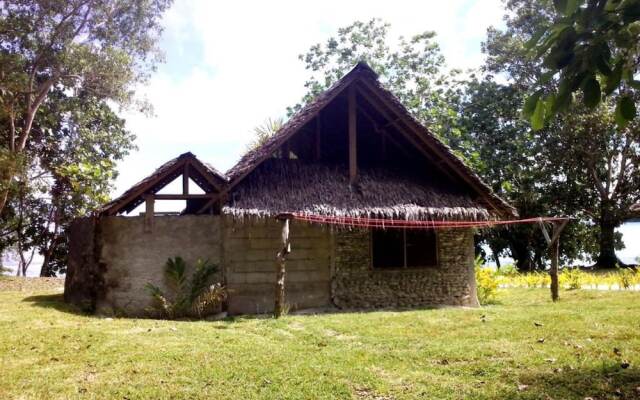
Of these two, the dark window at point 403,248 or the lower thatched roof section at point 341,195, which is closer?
the lower thatched roof section at point 341,195

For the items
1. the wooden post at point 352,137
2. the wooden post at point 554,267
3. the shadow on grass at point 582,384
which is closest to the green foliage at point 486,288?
the wooden post at point 554,267

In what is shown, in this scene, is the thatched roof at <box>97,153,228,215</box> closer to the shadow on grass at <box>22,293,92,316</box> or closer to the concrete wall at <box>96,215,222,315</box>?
the concrete wall at <box>96,215,222,315</box>

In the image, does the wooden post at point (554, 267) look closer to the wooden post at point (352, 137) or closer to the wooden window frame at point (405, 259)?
the wooden window frame at point (405, 259)

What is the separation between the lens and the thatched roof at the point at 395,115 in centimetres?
1136

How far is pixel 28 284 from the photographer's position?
1661cm

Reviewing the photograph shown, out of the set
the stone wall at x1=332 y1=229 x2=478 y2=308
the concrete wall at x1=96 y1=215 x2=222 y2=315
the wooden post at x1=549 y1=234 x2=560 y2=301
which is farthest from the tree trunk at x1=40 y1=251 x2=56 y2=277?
the wooden post at x1=549 y1=234 x2=560 y2=301

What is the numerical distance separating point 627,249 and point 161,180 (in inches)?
889

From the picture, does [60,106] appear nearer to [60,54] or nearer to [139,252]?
[60,54]

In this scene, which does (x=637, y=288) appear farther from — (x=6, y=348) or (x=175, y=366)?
(x=6, y=348)

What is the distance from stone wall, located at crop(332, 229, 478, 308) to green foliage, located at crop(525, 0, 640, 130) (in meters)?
8.84

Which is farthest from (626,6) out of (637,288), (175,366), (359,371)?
(637,288)

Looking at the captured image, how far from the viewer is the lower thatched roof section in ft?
35.4

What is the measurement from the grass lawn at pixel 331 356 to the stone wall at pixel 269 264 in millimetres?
1391

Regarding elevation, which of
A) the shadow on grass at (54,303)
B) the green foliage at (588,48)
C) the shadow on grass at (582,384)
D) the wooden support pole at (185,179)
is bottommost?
the shadow on grass at (582,384)
